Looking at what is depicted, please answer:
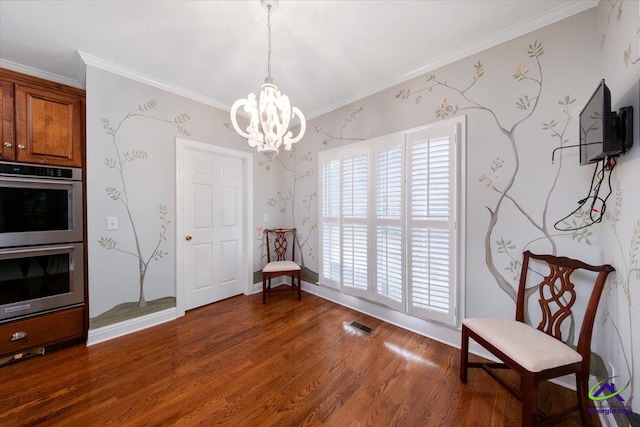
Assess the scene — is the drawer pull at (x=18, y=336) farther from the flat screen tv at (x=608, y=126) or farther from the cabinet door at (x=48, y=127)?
the flat screen tv at (x=608, y=126)

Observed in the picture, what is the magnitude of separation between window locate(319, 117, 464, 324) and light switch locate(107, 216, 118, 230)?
2232 millimetres

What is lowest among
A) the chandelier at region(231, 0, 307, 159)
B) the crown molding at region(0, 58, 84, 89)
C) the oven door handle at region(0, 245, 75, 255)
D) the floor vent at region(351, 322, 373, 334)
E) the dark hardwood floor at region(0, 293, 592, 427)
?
the dark hardwood floor at region(0, 293, 592, 427)

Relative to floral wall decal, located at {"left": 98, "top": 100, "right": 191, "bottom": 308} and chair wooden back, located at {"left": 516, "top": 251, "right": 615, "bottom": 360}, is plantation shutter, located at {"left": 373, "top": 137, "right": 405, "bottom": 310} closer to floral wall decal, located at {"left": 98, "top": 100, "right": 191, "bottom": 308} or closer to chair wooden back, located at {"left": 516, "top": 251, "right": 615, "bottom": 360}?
chair wooden back, located at {"left": 516, "top": 251, "right": 615, "bottom": 360}

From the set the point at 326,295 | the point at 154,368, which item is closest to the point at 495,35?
the point at 326,295

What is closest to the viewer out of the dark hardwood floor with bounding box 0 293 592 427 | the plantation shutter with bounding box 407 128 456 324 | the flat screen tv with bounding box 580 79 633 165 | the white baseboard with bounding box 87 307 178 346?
the flat screen tv with bounding box 580 79 633 165

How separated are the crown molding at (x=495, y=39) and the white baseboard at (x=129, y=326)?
3.44 meters

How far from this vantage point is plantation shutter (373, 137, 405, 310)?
91.0 inches

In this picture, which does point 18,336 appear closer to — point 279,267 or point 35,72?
point 279,267

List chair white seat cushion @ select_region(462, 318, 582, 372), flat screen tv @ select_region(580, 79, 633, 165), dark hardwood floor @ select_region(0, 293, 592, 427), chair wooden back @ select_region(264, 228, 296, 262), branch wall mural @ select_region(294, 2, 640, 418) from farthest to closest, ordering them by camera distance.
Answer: chair wooden back @ select_region(264, 228, 296, 262)
branch wall mural @ select_region(294, 2, 640, 418)
dark hardwood floor @ select_region(0, 293, 592, 427)
chair white seat cushion @ select_region(462, 318, 582, 372)
flat screen tv @ select_region(580, 79, 633, 165)

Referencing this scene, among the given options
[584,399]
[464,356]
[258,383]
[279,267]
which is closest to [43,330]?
[258,383]

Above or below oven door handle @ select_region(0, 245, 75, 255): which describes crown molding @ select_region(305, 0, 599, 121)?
above

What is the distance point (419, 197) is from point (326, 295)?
1.86 meters

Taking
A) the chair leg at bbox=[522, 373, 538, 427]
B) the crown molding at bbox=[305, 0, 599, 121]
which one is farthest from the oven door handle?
the chair leg at bbox=[522, 373, 538, 427]

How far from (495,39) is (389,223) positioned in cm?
177
